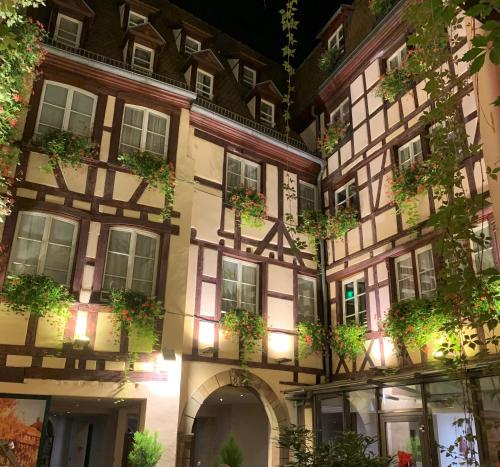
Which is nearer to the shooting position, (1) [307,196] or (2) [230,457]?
(2) [230,457]

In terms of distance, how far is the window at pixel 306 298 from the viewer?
10.5m

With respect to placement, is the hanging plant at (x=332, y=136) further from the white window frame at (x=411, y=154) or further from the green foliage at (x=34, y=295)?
the green foliage at (x=34, y=295)

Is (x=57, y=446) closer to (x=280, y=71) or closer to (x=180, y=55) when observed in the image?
(x=180, y=55)

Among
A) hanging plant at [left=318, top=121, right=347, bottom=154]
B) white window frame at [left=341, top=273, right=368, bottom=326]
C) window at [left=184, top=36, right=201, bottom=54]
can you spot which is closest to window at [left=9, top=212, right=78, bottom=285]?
white window frame at [left=341, top=273, right=368, bottom=326]

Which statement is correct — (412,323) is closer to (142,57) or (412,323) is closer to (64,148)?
(64,148)

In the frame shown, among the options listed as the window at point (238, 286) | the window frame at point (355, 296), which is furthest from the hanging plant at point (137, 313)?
the window frame at point (355, 296)

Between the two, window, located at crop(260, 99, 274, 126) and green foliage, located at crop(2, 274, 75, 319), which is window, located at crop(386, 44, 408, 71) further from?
green foliage, located at crop(2, 274, 75, 319)

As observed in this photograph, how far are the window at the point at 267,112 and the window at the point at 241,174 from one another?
1.59 m

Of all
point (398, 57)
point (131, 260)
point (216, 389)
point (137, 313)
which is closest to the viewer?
point (137, 313)

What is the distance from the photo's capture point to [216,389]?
29.1ft

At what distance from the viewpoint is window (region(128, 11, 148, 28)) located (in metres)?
11.1

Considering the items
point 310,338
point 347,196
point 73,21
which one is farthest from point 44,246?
point 347,196

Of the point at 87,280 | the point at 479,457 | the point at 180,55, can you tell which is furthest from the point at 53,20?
the point at 479,457

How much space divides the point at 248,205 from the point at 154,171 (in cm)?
205
